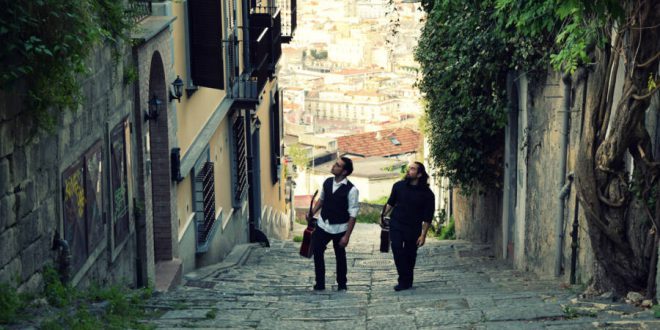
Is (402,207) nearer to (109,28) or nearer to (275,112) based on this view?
(109,28)

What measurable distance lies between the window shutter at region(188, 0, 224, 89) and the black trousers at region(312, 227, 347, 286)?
3.76 metres

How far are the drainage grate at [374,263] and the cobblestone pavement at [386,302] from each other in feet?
0.85

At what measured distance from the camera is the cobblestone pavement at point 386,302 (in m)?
6.82

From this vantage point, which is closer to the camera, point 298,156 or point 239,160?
point 239,160

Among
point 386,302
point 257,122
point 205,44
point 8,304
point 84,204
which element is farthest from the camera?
point 257,122

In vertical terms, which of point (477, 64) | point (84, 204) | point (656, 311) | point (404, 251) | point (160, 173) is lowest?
point (404, 251)

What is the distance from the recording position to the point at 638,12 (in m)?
7.39

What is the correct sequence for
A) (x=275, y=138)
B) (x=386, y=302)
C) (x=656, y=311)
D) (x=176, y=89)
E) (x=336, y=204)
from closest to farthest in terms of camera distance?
1. (x=656, y=311)
2. (x=386, y=302)
3. (x=336, y=204)
4. (x=176, y=89)
5. (x=275, y=138)

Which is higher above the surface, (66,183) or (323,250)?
(66,183)

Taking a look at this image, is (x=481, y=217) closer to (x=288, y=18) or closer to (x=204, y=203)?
(x=204, y=203)

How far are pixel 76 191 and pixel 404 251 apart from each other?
3603 millimetres

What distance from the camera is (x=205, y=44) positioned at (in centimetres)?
1298

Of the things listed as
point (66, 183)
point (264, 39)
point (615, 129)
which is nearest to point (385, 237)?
point (615, 129)

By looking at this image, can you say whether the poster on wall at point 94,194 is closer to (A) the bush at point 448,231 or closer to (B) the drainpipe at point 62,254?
(B) the drainpipe at point 62,254
